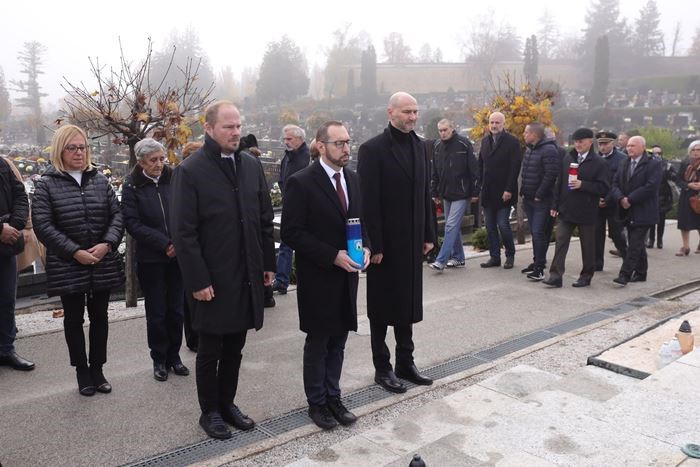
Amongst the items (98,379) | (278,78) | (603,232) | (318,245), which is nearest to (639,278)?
(603,232)

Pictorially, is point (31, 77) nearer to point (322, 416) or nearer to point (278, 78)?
point (278, 78)

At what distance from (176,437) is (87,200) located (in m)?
1.69

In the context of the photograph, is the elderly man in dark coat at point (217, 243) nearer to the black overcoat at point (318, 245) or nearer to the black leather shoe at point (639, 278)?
Answer: the black overcoat at point (318, 245)

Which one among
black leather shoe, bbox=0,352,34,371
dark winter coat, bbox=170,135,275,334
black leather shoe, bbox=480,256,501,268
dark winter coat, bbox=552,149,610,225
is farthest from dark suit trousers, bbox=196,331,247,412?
black leather shoe, bbox=480,256,501,268

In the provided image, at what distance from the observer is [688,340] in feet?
16.2

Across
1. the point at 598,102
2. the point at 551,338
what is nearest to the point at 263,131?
the point at 598,102

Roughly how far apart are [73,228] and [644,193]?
6.55 meters

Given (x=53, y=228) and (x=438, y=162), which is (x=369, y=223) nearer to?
(x=53, y=228)

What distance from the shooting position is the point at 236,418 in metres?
3.93

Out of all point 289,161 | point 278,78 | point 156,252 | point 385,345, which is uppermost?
point 278,78

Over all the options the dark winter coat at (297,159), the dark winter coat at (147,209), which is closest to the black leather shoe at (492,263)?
the dark winter coat at (297,159)

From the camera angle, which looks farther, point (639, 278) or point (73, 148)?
point (639, 278)

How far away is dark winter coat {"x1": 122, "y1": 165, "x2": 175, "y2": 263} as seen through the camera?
468cm

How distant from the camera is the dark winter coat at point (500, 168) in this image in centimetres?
834
